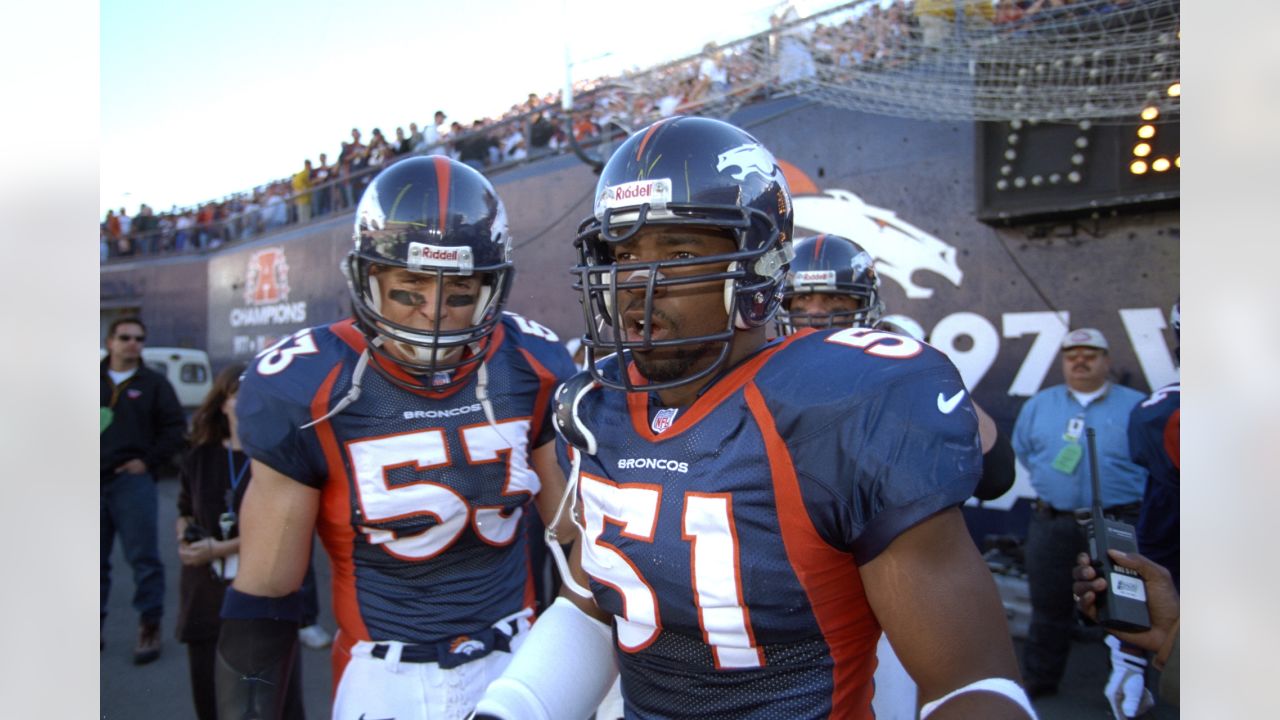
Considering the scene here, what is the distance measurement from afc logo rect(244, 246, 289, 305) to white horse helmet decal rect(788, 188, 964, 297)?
10.1 meters

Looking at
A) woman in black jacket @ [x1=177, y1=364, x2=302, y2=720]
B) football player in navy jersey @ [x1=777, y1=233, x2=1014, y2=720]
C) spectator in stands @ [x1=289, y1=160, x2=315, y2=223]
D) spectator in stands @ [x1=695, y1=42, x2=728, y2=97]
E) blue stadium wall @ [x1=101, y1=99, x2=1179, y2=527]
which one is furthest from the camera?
spectator in stands @ [x1=289, y1=160, x2=315, y2=223]

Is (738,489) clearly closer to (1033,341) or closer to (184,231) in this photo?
(1033,341)

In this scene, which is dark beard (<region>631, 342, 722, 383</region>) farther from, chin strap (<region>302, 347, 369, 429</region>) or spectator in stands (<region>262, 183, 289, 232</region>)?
spectator in stands (<region>262, 183, 289, 232</region>)

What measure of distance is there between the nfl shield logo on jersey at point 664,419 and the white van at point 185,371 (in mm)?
12769

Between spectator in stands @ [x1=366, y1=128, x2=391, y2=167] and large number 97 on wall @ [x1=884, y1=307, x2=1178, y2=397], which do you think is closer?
large number 97 on wall @ [x1=884, y1=307, x2=1178, y2=397]

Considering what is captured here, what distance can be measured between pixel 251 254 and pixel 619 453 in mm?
15536

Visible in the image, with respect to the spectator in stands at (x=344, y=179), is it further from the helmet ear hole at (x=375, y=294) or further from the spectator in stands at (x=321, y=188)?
the helmet ear hole at (x=375, y=294)

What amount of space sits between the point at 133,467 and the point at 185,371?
8.34 m

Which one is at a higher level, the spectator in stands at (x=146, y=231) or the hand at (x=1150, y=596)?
the spectator in stands at (x=146, y=231)

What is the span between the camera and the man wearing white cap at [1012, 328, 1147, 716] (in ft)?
15.0

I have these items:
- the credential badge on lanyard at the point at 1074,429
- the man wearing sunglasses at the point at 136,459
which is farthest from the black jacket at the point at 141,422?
the credential badge on lanyard at the point at 1074,429

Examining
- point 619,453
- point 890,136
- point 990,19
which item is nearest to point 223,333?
point 890,136

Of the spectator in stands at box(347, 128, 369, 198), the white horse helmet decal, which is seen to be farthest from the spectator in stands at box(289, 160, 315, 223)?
the white horse helmet decal

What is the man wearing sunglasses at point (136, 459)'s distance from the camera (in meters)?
5.33
